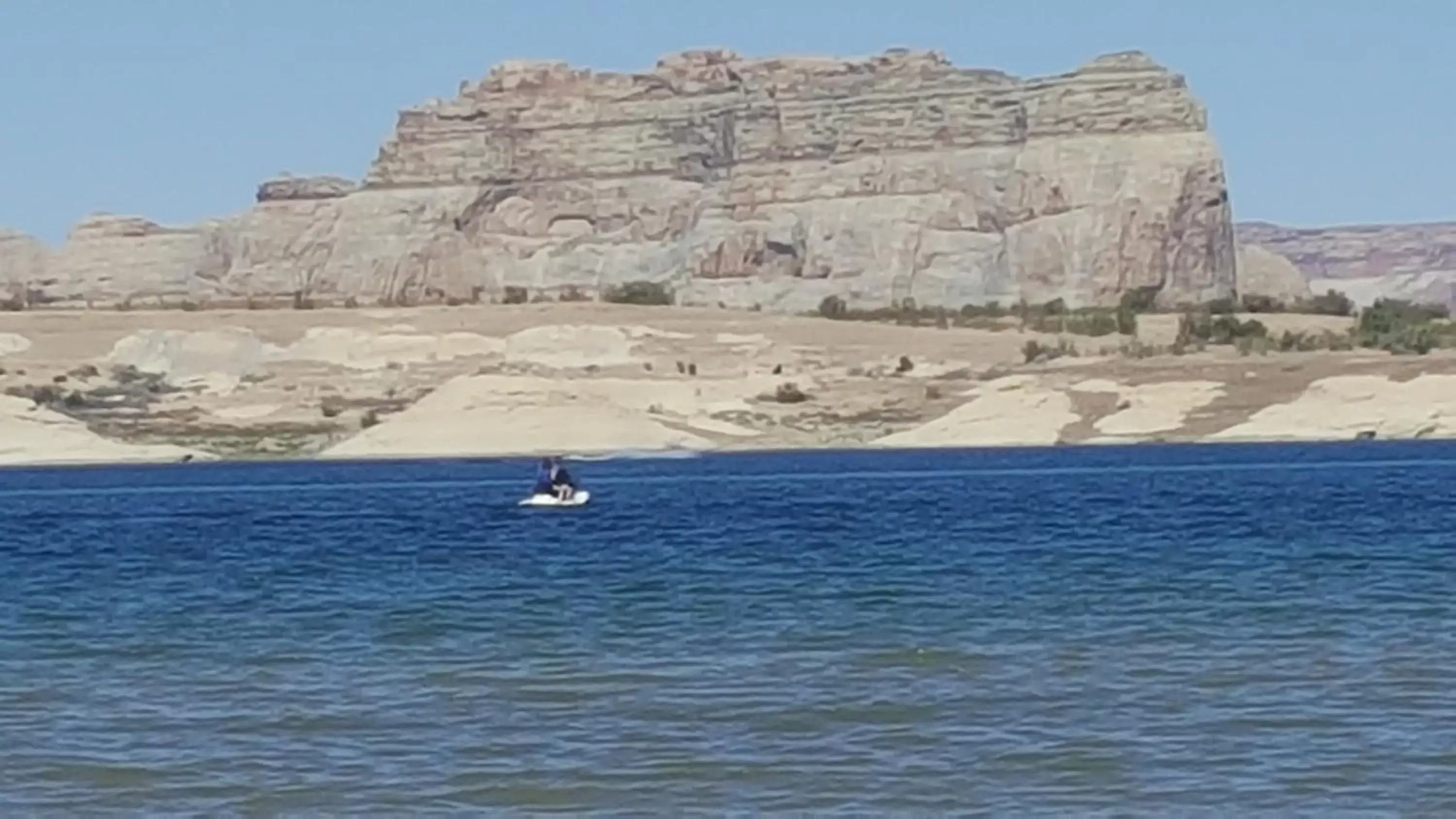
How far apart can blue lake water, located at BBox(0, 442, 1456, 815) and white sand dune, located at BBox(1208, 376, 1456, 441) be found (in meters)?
52.1

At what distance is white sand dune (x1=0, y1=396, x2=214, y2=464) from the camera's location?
11181cm

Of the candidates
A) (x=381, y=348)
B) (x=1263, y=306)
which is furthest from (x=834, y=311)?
(x=381, y=348)

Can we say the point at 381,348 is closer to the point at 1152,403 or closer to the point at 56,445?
the point at 56,445

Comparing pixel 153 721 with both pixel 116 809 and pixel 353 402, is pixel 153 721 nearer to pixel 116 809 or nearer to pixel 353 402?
pixel 116 809

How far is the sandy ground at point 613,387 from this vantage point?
110 m

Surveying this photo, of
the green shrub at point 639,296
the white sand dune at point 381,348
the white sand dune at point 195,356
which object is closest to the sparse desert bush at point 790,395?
the white sand dune at point 381,348

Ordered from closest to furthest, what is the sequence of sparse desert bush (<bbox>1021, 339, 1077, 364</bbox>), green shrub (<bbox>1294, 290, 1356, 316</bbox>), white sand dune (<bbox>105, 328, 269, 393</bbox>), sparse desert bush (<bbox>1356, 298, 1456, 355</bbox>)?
sparse desert bush (<bbox>1356, 298, 1456, 355</bbox>) → sparse desert bush (<bbox>1021, 339, 1077, 364</bbox>) → white sand dune (<bbox>105, 328, 269, 393</bbox>) → green shrub (<bbox>1294, 290, 1356, 316</bbox>)

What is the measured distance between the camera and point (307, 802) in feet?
68.9

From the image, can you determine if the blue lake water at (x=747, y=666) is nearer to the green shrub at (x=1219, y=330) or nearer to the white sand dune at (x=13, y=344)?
the green shrub at (x=1219, y=330)

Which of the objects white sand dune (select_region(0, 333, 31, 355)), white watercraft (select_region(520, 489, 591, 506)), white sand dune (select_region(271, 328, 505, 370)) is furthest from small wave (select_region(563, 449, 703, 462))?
white watercraft (select_region(520, 489, 591, 506))

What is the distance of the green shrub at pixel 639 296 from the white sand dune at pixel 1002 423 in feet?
115

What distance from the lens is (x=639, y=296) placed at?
163625mm

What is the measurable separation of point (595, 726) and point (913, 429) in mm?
90055

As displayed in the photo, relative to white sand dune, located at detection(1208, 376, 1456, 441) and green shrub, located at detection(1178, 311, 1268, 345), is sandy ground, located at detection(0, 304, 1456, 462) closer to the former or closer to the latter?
white sand dune, located at detection(1208, 376, 1456, 441)
